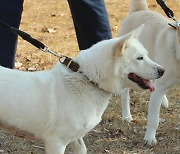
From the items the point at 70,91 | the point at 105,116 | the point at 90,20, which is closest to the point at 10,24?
the point at 90,20

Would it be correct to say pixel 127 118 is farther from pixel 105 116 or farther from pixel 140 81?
pixel 140 81

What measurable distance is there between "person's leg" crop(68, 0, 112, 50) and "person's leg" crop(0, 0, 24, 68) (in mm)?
435

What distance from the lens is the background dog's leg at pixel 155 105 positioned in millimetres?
3717

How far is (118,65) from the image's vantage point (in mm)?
2879

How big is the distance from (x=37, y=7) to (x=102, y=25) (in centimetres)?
379

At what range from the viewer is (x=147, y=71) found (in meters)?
2.95

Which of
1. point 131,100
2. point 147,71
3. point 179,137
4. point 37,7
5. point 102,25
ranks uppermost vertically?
point 147,71

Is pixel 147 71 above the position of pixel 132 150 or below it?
above

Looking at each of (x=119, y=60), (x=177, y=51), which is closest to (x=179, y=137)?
(x=177, y=51)

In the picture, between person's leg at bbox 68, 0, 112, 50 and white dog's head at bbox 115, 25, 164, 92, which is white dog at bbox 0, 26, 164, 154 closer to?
white dog's head at bbox 115, 25, 164, 92

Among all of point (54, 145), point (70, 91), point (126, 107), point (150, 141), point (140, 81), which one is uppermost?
point (140, 81)

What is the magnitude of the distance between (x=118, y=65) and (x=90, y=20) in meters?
1.27

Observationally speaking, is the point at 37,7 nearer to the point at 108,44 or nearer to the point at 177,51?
the point at 177,51

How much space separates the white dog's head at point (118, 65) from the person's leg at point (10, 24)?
1146mm
